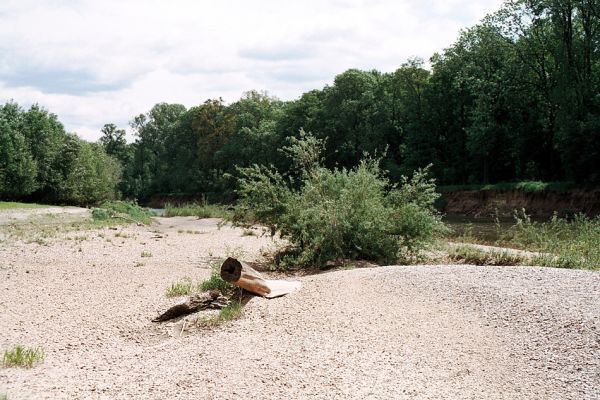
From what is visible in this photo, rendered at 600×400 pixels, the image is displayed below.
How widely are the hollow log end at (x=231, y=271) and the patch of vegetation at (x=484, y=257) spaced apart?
687cm

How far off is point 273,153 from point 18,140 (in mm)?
26692

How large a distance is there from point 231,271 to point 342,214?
4739 mm

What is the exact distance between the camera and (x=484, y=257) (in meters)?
13.7

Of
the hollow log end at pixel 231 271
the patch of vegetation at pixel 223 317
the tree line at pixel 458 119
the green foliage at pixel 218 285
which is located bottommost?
the patch of vegetation at pixel 223 317

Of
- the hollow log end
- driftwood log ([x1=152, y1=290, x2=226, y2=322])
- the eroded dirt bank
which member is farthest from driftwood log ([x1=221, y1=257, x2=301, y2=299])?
the eroded dirt bank

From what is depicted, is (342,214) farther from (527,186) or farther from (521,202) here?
(527,186)

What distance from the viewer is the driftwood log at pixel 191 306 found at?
8.81 metres

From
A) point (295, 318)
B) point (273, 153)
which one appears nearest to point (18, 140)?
point (273, 153)

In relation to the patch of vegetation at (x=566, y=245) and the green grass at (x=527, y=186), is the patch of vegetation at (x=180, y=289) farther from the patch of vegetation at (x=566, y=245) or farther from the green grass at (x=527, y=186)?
the green grass at (x=527, y=186)

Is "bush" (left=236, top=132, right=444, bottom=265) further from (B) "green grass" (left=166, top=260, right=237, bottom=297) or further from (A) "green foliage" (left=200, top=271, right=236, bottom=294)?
(A) "green foliage" (left=200, top=271, right=236, bottom=294)

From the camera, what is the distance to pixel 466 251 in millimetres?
14492

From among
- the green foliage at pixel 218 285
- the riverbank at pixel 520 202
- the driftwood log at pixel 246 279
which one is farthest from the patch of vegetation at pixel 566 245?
the riverbank at pixel 520 202

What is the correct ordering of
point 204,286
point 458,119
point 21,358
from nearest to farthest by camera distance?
1. point 21,358
2. point 204,286
3. point 458,119

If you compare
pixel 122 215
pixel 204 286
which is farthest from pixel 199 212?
pixel 204 286
